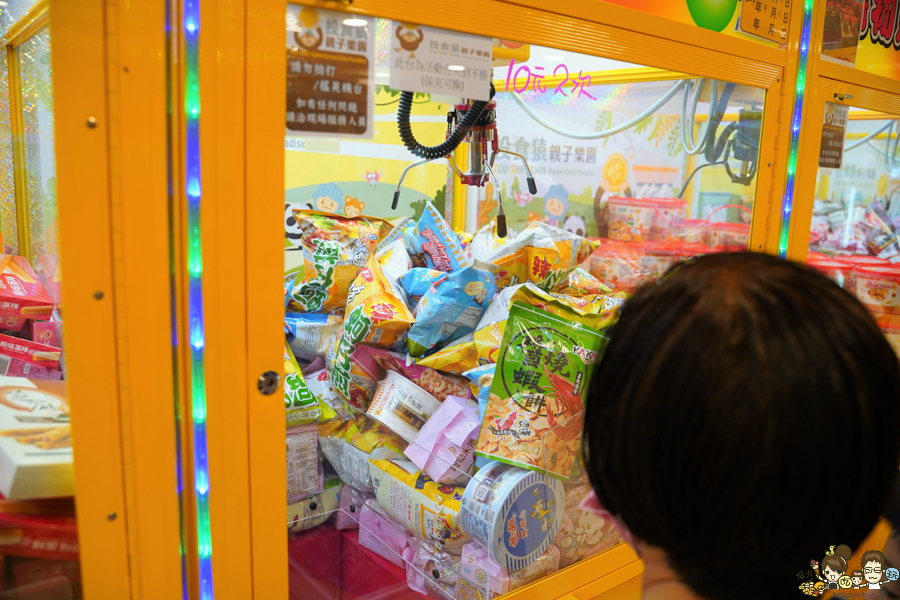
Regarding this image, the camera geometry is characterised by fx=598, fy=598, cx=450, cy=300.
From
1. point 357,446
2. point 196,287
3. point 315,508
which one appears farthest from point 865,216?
point 196,287

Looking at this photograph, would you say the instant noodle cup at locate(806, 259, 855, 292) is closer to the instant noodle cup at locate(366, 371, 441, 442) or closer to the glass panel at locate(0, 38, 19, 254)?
the instant noodle cup at locate(366, 371, 441, 442)

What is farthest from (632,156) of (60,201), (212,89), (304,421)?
(60,201)

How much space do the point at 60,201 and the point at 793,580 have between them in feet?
2.83

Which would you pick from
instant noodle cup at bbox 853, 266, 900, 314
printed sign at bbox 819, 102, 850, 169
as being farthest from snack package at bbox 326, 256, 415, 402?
instant noodle cup at bbox 853, 266, 900, 314

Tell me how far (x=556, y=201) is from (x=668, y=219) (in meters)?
0.46

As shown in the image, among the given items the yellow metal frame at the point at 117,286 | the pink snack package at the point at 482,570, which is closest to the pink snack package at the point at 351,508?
the pink snack package at the point at 482,570

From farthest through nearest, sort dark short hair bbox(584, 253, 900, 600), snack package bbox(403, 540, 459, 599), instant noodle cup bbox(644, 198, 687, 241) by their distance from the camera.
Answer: instant noodle cup bbox(644, 198, 687, 241)
snack package bbox(403, 540, 459, 599)
dark short hair bbox(584, 253, 900, 600)

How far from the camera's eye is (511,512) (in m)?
1.12

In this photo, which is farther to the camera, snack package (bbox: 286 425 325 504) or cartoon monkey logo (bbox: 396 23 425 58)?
snack package (bbox: 286 425 325 504)

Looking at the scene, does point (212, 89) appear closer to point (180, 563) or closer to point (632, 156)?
point (180, 563)

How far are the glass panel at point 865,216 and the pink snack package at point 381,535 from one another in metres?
1.97

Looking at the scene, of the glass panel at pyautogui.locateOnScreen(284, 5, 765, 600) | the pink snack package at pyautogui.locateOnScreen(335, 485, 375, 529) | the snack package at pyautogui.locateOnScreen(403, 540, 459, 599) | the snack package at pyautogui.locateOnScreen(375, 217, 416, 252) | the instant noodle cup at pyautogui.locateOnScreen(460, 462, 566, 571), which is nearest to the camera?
the glass panel at pyautogui.locateOnScreen(284, 5, 765, 600)

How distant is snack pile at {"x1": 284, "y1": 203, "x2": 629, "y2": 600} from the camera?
1.17 m

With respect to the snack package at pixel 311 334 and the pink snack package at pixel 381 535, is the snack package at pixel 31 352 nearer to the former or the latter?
the snack package at pixel 311 334
